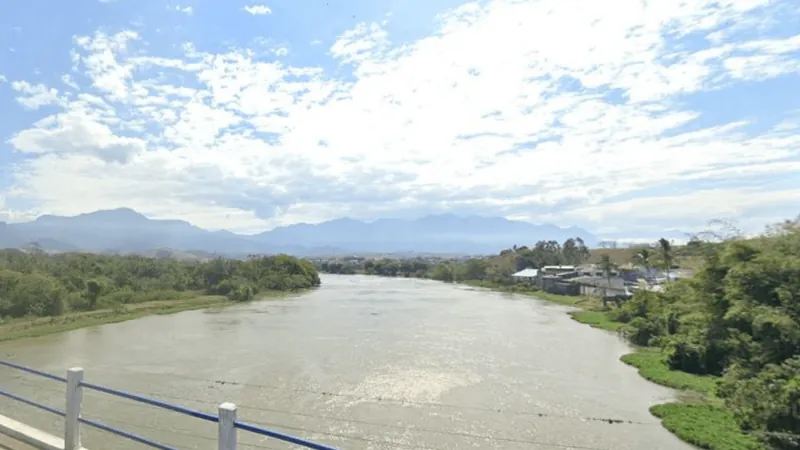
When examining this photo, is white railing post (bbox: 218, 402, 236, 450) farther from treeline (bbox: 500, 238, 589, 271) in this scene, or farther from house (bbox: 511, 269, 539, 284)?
treeline (bbox: 500, 238, 589, 271)

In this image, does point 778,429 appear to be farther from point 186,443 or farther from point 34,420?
point 34,420

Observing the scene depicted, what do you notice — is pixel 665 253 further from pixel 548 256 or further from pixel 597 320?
pixel 548 256

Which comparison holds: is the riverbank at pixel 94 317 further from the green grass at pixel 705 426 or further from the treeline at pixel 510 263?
the treeline at pixel 510 263

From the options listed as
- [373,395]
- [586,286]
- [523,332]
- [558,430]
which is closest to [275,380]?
[373,395]

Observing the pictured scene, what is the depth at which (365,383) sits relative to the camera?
15156mm

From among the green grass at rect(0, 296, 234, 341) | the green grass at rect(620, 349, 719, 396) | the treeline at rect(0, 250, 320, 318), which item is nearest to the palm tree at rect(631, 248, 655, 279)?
the green grass at rect(620, 349, 719, 396)

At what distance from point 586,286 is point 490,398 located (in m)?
42.9

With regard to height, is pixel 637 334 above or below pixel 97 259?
below

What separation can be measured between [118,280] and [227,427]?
4787 cm

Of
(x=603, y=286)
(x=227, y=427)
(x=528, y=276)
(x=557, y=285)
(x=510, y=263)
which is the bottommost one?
(x=557, y=285)

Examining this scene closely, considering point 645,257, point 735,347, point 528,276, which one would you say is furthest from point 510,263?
point 735,347

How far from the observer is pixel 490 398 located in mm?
13867

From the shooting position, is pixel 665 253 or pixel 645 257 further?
pixel 645 257

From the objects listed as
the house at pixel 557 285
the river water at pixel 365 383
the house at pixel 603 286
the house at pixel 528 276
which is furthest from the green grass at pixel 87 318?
the house at pixel 528 276
